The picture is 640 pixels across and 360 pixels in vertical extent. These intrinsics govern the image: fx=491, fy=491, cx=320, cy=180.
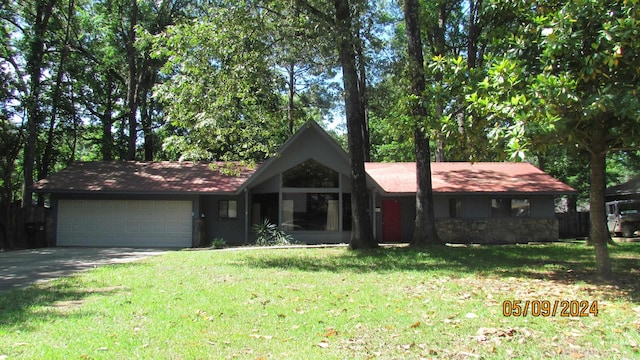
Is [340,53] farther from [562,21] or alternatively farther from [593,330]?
[593,330]

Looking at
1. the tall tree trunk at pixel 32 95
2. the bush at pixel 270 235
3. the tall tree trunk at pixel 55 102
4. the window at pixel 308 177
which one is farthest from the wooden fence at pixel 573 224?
the tall tree trunk at pixel 55 102

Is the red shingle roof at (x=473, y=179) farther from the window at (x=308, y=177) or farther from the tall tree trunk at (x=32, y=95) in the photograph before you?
the tall tree trunk at (x=32, y=95)

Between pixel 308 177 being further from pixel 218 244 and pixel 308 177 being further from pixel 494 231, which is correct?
pixel 494 231

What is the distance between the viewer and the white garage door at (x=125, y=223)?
2062 cm

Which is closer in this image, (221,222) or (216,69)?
(216,69)

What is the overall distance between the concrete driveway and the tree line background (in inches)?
153

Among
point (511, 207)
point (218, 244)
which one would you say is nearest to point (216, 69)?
point (218, 244)

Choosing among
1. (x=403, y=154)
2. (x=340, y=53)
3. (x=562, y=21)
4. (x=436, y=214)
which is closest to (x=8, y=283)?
(x=340, y=53)

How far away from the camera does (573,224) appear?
82.1 feet

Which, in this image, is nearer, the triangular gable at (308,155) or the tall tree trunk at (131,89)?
the triangular gable at (308,155)

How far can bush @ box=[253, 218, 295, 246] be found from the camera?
19.9 metres

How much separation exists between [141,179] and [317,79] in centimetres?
1264

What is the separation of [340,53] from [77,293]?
9366 mm
